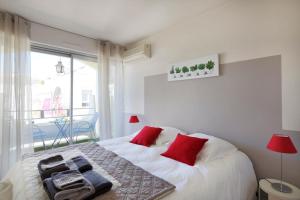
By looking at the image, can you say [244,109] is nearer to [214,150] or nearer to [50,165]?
[214,150]

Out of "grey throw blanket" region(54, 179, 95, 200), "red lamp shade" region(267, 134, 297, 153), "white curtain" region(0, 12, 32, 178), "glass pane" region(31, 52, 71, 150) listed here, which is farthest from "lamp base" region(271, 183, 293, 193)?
"glass pane" region(31, 52, 71, 150)

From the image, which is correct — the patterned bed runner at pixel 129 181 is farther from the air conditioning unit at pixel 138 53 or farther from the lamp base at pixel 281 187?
the air conditioning unit at pixel 138 53

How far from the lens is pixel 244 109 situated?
1.97 meters

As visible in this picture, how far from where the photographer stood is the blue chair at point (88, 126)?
3641 millimetres

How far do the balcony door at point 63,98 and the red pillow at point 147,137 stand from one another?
5.13ft

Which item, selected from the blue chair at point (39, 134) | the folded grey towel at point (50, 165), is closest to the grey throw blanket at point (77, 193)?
the folded grey towel at point (50, 165)

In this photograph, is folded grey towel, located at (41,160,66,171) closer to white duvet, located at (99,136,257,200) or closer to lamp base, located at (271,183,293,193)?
white duvet, located at (99,136,257,200)

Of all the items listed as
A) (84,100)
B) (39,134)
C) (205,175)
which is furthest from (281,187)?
(39,134)

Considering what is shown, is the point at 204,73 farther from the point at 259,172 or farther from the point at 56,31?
the point at 56,31

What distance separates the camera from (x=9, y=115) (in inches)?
93.9

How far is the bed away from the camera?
1.24 m

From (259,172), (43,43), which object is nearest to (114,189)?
(259,172)

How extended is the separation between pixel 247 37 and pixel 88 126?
3543mm

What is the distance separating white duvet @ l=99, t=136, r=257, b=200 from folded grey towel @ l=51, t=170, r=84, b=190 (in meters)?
0.63
